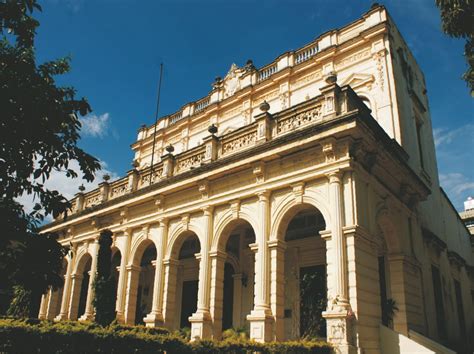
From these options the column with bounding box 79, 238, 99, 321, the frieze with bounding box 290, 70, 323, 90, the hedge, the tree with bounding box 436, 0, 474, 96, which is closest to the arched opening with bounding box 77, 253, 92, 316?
the column with bounding box 79, 238, 99, 321

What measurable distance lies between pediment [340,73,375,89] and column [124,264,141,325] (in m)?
11.9

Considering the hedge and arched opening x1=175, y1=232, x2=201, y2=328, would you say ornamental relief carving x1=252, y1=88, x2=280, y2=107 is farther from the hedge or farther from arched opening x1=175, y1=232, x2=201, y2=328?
the hedge

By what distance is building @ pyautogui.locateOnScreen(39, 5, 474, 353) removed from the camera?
11602 mm

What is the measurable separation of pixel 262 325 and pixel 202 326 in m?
2.64

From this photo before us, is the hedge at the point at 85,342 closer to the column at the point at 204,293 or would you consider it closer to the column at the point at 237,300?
the column at the point at 204,293

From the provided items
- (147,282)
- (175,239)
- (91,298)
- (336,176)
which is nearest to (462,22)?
(336,176)

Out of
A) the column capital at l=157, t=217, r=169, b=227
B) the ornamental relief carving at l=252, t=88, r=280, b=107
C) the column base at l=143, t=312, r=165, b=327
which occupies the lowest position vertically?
the column base at l=143, t=312, r=165, b=327

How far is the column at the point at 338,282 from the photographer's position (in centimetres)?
1005

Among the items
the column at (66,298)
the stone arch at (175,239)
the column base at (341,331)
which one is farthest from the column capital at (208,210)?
the column at (66,298)

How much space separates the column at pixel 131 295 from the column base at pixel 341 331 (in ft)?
32.1

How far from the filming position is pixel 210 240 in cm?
1470

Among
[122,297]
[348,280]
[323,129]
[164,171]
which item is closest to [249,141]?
[323,129]

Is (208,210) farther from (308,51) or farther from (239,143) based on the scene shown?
(308,51)

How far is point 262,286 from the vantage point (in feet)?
40.4
